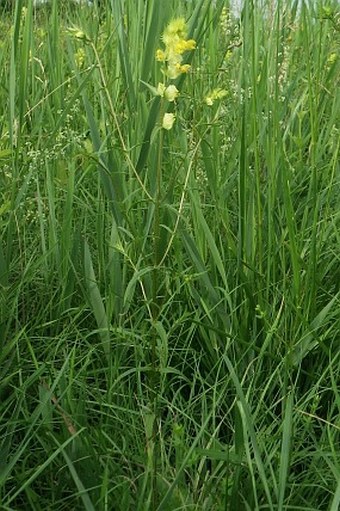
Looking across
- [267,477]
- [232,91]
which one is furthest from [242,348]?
[232,91]

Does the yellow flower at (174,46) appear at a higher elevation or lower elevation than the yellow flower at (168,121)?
higher

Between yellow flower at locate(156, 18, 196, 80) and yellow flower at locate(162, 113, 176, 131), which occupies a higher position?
yellow flower at locate(156, 18, 196, 80)

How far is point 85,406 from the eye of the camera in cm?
130

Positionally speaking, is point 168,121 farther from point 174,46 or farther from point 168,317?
point 168,317

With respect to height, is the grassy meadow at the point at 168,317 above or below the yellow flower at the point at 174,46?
below

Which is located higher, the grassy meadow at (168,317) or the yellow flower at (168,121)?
the yellow flower at (168,121)

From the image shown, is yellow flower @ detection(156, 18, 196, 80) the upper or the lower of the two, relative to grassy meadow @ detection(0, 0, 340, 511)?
upper

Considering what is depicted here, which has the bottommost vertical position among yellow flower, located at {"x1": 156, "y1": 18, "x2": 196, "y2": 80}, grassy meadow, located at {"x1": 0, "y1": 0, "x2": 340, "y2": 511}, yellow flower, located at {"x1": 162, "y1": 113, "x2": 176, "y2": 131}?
grassy meadow, located at {"x1": 0, "y1": 0, "x2": 340, "y2": 511}

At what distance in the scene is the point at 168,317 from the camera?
1581 millimetres

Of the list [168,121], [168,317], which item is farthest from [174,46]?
[168,317]

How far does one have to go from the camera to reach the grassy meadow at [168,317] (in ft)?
3.83

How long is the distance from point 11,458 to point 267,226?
749 millimetres

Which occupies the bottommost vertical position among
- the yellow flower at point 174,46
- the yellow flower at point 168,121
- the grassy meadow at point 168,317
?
the grassy meadow at point 168,317

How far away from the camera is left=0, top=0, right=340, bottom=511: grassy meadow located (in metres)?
1.17
